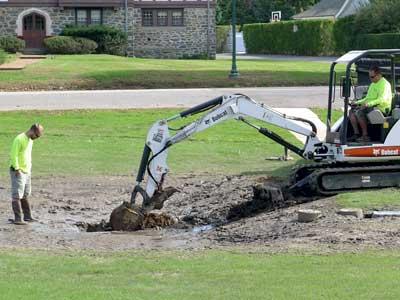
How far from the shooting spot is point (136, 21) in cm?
6156

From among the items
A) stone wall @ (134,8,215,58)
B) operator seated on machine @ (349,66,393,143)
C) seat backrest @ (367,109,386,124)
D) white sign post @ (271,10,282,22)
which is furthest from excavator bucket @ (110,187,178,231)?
white sign post @ (271,10,282,22)

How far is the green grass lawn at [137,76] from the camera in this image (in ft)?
132

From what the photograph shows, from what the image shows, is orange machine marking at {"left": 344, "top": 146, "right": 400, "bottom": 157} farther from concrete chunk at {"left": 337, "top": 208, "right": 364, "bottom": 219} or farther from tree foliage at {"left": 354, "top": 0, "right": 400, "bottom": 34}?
tree foliage at {"left": 354, "top": 0, "right": 400, "bottom": 34}

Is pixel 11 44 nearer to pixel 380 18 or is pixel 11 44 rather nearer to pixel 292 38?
pixel 380 18

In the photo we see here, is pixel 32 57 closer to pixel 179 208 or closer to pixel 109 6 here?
pixel 109 6

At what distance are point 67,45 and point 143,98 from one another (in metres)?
22.3

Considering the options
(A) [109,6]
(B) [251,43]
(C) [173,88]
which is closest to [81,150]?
(C) [173,88]

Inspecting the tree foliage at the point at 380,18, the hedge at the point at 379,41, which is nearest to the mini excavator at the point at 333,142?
the hedge at the point at 379,41

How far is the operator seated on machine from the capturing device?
1581 centimetres

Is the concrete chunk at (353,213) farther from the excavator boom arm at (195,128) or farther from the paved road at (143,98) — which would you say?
the paved road at (143,98)

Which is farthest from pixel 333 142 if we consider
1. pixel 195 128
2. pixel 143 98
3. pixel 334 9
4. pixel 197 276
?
pixel 334 9

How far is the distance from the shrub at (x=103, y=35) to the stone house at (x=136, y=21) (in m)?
1.22

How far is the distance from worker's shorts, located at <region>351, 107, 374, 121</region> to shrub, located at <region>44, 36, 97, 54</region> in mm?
42224

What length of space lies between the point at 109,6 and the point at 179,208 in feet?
146
